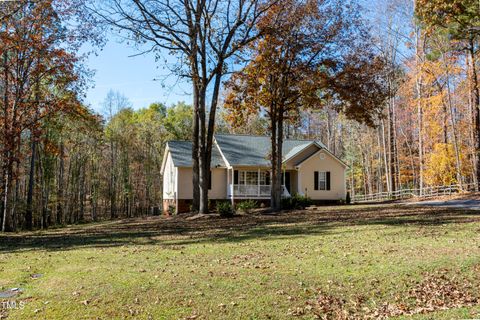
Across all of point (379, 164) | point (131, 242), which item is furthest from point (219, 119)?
point (131, 242)

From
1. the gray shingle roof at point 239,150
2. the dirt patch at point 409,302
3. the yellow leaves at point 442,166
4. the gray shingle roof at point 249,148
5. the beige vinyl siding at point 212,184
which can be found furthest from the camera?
the yellow leaves at point 442,166

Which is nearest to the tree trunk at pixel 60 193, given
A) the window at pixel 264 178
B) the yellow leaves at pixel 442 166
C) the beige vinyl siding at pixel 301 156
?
the window at pixel 264 178

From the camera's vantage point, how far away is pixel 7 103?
764 inches

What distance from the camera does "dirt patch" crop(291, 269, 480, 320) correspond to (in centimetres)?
581

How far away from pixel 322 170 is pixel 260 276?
74.9ft

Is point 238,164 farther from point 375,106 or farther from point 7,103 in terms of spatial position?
point 7,103

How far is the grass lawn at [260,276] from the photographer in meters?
5.90

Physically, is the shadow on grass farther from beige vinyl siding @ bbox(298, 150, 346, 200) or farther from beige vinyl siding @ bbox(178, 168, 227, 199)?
beige vinyl siding @ bbox(298, 150, 346, 200)

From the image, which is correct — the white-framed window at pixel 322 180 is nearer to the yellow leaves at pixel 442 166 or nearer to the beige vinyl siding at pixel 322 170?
the beige vinyl siding at pixel 322 170

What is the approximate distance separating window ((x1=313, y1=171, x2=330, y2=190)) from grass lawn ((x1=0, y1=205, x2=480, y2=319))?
16745mm

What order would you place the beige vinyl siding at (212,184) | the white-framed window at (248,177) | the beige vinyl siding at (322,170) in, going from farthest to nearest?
the beige vinyl siding at (322,170), the white-framed window at (248,177), the beige vinyl siding at (212,184)

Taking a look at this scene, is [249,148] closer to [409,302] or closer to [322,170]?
[322,170]

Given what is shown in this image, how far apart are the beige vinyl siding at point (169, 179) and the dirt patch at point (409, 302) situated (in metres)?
22.2

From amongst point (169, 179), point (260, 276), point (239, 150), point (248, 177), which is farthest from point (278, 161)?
point (260, 276)
